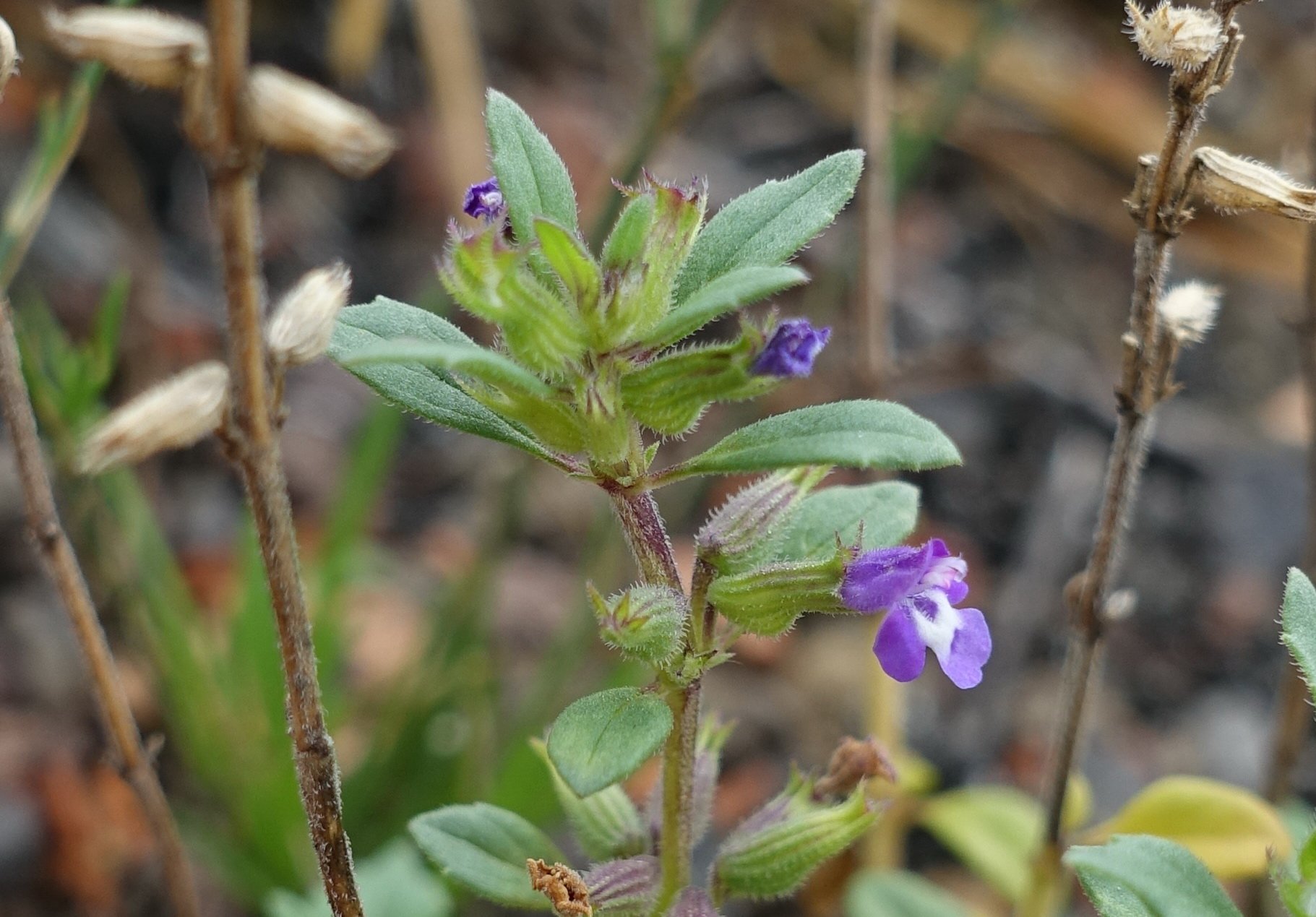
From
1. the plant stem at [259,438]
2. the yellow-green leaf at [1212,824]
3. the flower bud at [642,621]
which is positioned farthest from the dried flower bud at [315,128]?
the yellow-green leaf at [1212,824]

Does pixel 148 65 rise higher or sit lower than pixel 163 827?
higher

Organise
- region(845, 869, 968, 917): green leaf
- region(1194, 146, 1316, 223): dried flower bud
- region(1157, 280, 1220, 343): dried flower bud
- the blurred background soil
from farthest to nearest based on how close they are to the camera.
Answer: the blurred background soil → region(845, 869, 968, 917): green leaf → region(1157, 280, 1220, 343): dried flower bud → region(1194, 146, 1316, 223): dried flower bud

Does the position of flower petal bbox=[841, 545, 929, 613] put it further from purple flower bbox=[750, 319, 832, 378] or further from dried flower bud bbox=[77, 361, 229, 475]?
dried flower bud bbox=[77, 361, 229, 475]

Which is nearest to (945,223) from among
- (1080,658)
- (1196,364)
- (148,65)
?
(1196,364)

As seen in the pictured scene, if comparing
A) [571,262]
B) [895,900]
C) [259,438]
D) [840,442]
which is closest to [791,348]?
[840,442]

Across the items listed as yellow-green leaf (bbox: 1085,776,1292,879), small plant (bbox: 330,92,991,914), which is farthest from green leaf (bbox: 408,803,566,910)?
yellow-green leaf (bbox: 1085,776,1292,879)

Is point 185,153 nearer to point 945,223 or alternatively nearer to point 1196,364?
point 945,223

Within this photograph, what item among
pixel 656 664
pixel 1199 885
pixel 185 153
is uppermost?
pixel 185 153

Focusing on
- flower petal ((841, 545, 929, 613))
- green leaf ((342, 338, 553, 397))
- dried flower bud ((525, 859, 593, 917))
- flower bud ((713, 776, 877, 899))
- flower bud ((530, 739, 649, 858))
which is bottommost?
dried flower bud ((525, 859, 593, 917))
